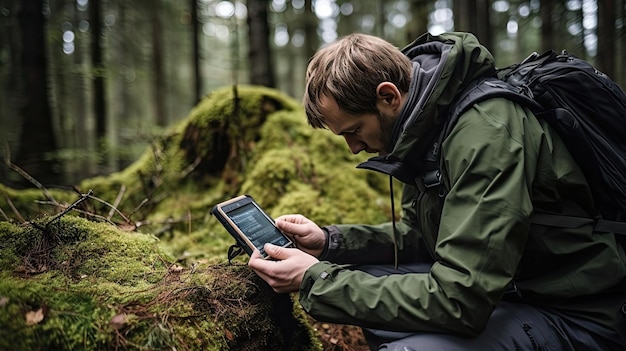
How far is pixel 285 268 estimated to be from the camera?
1983 millimetres

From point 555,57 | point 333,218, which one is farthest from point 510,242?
point 333,218

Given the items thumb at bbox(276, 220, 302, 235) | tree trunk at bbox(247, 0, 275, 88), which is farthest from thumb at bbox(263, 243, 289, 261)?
tree trunk at bbox(247, 0, 275, 88)

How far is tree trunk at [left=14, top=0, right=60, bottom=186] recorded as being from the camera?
6062 millimetres

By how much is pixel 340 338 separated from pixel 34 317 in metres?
1.95

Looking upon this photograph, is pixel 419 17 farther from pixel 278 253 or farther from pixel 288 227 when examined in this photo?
pixel 278 253

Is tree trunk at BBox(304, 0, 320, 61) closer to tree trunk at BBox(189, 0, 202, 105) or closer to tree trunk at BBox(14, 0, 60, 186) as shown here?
tree trunk at BBox(189, 0, 202, 105)

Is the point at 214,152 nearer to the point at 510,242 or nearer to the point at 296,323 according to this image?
the point at 296,323

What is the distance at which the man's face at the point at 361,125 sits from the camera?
2.14 metres

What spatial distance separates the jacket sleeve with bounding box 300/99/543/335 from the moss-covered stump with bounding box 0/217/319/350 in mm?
531

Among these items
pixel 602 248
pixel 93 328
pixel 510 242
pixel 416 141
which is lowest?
pixel 93 328

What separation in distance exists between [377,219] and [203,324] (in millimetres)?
2518

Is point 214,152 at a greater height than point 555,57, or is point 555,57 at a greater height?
point 555,57

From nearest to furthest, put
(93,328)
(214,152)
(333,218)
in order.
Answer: (93,328)
(333,218)
(214,152)

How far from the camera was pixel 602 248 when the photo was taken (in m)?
1.83
